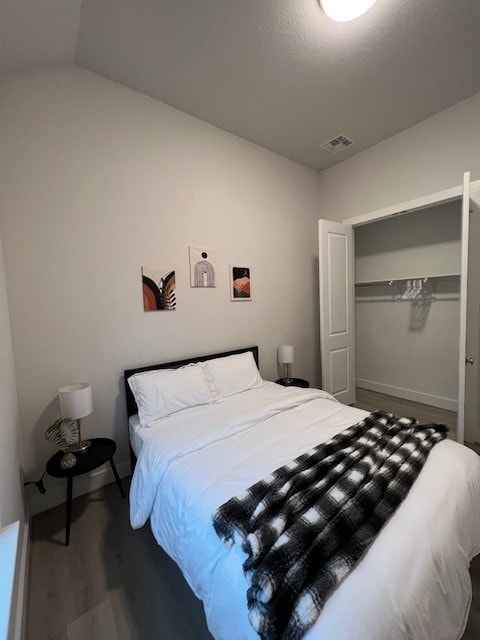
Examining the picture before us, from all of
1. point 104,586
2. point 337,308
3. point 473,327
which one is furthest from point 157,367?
point 473,327

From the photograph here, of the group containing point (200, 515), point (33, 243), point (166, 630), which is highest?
point (33, 243)

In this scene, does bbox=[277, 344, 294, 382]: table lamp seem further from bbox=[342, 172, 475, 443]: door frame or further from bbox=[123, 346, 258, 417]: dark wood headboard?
bbox=[342, 172, 475, 443]: door frame

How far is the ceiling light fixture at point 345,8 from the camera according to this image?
4.87ft

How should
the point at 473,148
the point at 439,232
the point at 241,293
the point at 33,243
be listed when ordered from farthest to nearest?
the point at 439,232, the point at 241,293, the point at 473,148, the point at 33,243

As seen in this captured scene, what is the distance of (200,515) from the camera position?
1085 millimetres

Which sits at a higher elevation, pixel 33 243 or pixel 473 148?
pixel 473 148

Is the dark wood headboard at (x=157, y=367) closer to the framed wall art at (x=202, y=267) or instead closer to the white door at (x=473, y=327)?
the framed wall art at (x=202, y=267)

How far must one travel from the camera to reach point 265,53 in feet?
6.06

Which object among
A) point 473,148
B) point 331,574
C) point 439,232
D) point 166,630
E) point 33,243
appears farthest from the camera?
point 439,232

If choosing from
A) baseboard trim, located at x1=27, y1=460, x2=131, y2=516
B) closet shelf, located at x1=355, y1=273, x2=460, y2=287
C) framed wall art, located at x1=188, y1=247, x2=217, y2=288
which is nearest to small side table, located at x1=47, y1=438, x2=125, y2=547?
baseboard trim, located at x1=27, y1=460, x2=131, y2=516

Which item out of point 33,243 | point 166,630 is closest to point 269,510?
point 166,630

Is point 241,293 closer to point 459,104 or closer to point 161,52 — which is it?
point 161,52

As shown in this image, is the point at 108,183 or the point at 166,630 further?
the point at 108,183

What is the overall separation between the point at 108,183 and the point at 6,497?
79.5 inches
